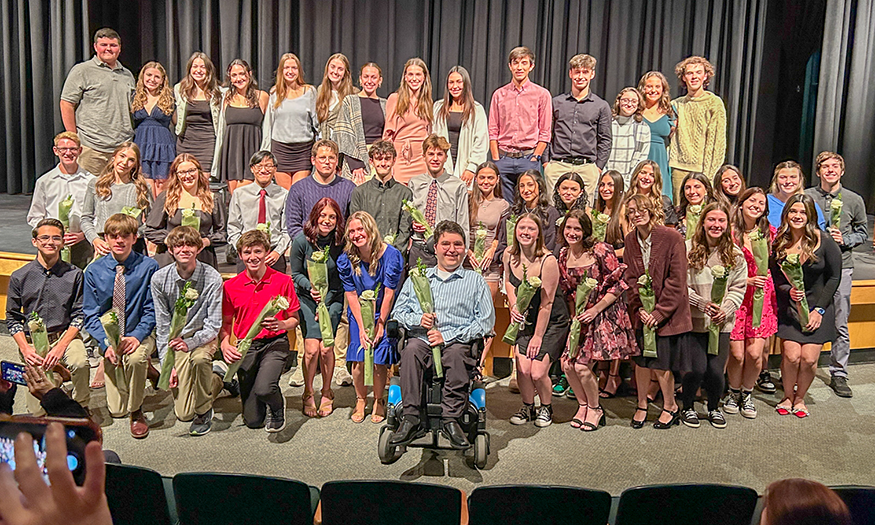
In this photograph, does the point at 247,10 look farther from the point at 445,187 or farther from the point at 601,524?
the point at 601,524

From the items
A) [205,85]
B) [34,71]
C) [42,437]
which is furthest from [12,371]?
[34,71]

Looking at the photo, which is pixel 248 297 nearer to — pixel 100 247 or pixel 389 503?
pixel 100 247

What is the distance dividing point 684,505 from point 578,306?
2096 mm

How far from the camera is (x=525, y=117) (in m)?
6.04

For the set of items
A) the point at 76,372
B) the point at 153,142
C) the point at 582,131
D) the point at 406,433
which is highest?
the point at 582,131

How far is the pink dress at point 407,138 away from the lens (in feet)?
19.4

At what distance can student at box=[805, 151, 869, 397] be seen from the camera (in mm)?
5355

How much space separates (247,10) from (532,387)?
250 inches

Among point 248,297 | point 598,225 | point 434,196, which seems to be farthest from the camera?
point 434,196

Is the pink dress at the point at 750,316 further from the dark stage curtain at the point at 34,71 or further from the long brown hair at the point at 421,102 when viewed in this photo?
the dark stage curtain at the point at 34,71

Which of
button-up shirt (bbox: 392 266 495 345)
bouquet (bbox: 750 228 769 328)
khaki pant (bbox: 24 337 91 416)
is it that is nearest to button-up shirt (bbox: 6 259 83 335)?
khaki pant (bbox: 24 337 91 416)

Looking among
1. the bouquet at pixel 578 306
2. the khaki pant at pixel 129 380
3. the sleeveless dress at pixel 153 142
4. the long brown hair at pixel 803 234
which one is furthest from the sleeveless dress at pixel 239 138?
the long brown hair at pixel 803 234

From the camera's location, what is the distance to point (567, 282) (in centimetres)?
475

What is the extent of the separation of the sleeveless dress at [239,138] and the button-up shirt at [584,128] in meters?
2.27
